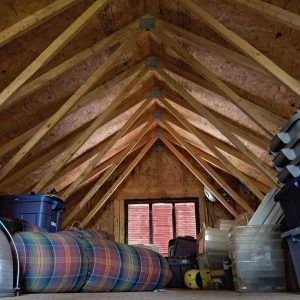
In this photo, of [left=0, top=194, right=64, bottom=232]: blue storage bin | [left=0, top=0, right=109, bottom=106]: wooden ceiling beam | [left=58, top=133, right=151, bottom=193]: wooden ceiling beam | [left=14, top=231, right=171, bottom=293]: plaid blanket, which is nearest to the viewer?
[left=14, top=231, right=171, bottom=293]: plaid blanket

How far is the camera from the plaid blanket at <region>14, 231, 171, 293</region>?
2990 millimetres

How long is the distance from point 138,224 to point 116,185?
103cm

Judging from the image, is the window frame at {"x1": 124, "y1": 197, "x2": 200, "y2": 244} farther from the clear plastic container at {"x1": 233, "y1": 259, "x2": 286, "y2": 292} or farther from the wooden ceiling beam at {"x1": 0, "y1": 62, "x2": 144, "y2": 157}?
the clear plastic container at {"x1": 233, "y1": 259, "x2": 286, "y2": 292}

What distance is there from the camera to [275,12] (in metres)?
3.22

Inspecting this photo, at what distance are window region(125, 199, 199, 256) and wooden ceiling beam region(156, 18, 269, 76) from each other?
4.31 meters

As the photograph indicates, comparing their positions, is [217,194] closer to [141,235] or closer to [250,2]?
[141,235]

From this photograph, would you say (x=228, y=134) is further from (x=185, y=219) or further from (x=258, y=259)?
(x=185, y=219)

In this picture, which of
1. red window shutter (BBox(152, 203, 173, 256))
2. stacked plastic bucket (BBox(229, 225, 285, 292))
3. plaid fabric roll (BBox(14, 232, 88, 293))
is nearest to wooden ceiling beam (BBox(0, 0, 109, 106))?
plaid fabric roll (BBox(14, 232, 88, 293))

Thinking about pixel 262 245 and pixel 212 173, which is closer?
pixel 262 245

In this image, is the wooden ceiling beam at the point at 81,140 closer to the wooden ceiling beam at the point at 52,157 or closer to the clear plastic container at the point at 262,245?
the wooden ceiling beam at the point at 52,157

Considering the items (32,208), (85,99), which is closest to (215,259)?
(32,208)

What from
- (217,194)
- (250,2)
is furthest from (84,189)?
(250,2)

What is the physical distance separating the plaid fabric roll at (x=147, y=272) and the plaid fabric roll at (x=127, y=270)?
5cm

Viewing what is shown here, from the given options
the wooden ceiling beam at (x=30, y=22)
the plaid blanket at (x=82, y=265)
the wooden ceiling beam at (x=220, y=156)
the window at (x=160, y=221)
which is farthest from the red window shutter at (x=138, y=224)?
the wooden ceiling beam at (x=30, y=22)
